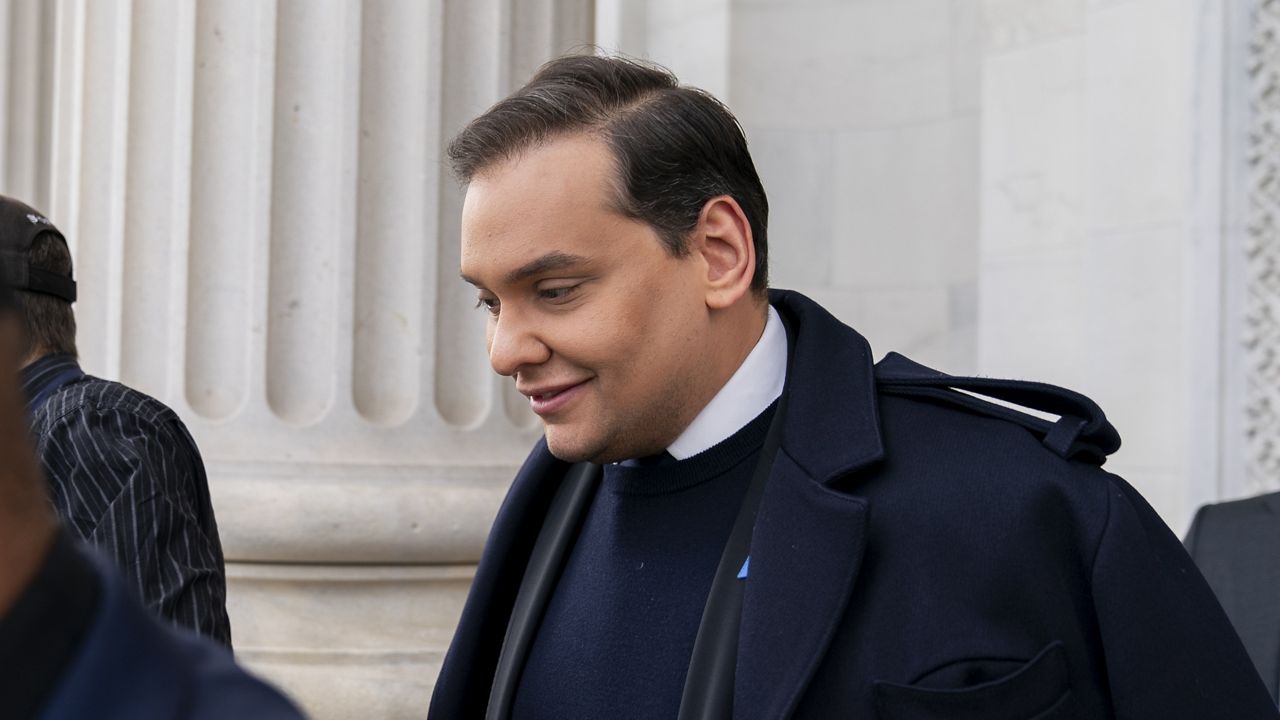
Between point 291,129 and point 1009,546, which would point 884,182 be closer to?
point 291,129

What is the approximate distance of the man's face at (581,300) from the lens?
6.81ft

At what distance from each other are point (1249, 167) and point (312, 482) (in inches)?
125


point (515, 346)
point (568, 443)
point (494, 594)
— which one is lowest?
point (494, 594)

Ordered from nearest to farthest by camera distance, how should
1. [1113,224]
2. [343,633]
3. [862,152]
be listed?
1. [343,633]
2. [1113,224]
3. [862,152]

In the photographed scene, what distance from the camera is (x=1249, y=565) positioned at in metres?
2.79

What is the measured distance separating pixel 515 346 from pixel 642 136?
377 mm

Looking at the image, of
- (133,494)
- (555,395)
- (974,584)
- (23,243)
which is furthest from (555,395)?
(23,243)

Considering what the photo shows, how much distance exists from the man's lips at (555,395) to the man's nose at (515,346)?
0.14ft

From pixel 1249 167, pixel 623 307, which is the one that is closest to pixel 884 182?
pixel 1249 167

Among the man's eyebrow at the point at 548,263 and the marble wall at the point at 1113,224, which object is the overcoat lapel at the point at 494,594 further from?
the marble wall at the point at 1113,224

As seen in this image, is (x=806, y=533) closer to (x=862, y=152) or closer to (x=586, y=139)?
(x=586, y=139)

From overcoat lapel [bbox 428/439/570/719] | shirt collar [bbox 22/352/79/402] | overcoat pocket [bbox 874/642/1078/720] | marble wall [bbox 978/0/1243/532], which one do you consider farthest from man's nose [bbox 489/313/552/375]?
marble wall [bbox 978/0/1243/532]

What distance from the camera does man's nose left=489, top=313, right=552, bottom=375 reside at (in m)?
2.09

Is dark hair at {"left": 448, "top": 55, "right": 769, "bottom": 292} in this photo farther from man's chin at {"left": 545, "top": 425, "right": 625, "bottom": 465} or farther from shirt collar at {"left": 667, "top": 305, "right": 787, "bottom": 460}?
man's chin at {"left": 545, "top": 425, "right": 625, "bottom": 465}
